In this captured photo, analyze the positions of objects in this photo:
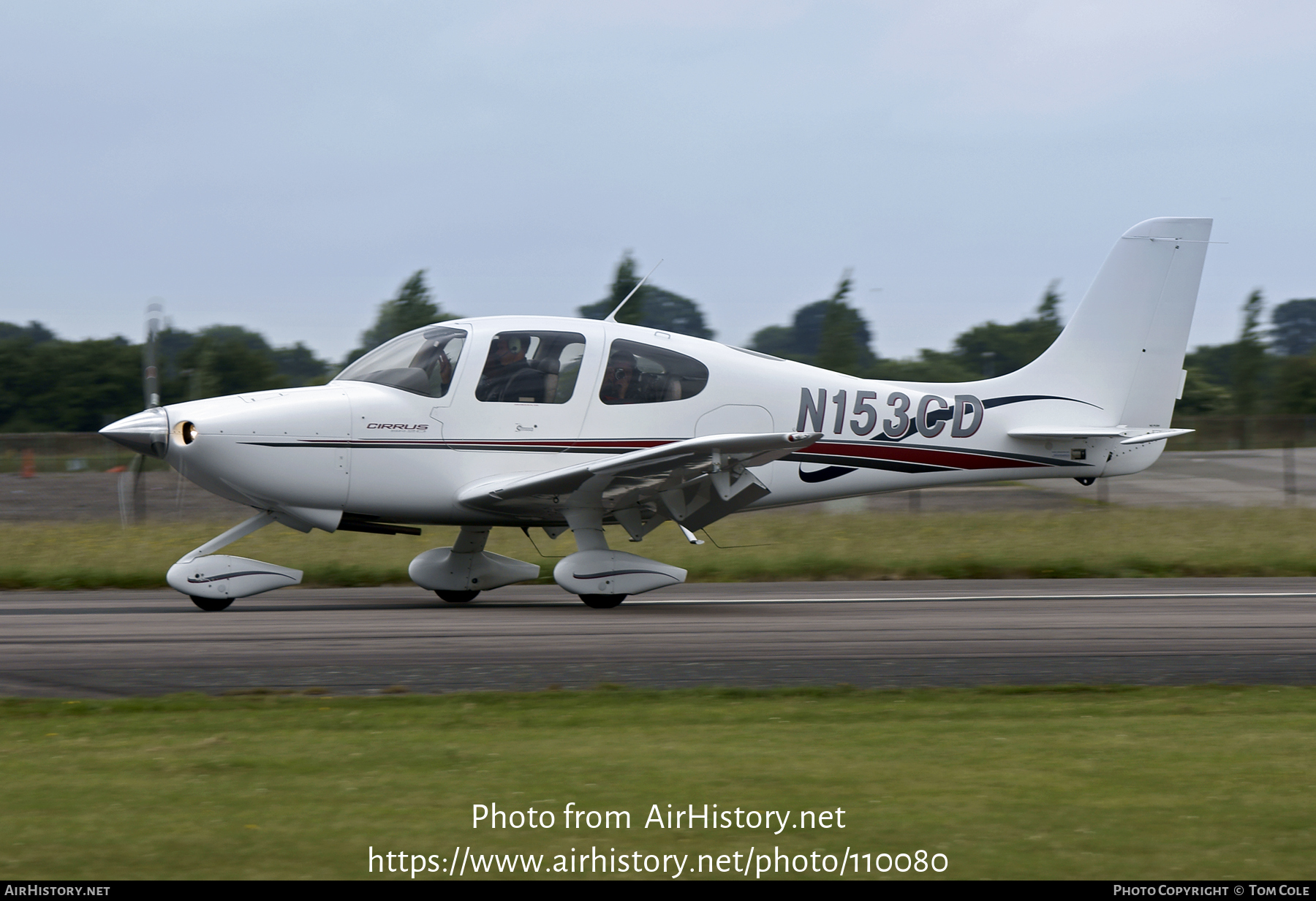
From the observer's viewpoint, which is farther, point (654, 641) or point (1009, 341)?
point (1009, 341)

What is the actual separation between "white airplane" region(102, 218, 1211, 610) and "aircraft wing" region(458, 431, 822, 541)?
0.07 feet

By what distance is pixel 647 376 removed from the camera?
10078mm

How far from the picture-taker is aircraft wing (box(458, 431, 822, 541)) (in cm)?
894

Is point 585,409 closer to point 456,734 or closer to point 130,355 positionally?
point 456,734

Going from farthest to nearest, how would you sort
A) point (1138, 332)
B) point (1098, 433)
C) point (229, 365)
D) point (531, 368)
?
point (229, 365)
point (1138, 332)
point (1098, 433)
point (531, 368)

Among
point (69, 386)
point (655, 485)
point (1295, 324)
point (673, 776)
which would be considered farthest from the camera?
point (1295, 324)

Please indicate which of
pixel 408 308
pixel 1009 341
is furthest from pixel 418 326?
pixel 1009 341

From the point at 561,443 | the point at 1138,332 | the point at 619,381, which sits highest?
the point at 1138,332

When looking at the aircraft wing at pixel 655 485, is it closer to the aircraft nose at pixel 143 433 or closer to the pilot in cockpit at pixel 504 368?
the pilot in cockpit at pixel 504 368

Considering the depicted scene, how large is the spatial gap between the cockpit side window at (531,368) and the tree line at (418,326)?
3.50 m

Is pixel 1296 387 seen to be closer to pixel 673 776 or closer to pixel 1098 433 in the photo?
pixel 1098 433

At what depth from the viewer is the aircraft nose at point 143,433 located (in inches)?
348

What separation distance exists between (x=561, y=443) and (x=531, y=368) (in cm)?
65

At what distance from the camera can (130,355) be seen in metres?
40.2
